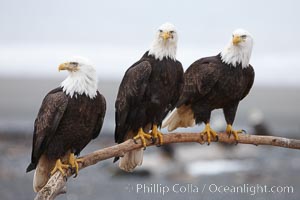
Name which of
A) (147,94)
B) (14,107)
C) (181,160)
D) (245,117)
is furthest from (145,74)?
(14,107)

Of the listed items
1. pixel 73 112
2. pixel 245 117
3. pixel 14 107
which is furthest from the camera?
pixel 14 107

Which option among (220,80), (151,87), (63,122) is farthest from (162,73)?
(63,122)

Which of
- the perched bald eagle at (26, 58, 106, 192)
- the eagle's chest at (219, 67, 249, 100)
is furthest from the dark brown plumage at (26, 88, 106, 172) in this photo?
the eagle's chest at (219, 67, 249, 100)

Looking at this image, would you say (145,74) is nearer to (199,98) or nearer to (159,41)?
(159,41)

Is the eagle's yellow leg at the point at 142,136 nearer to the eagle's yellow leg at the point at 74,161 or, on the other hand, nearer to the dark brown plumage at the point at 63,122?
the dark brown plumage at the point at 63,122

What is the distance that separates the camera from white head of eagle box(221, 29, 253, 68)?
19.2 ft

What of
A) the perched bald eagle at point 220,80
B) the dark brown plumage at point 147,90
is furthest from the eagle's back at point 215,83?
the dark brown plumage at point 147,90

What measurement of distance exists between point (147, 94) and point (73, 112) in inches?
22.9

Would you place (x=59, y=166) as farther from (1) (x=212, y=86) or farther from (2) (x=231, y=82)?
(2) (x=231, y=82)

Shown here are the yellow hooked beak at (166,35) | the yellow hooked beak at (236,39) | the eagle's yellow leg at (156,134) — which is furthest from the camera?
the yellow hooked beak at (236,39)

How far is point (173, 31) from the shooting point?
5.47 meters

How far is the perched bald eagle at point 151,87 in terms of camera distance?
18.3ft

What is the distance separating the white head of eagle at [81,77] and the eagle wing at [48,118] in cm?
9

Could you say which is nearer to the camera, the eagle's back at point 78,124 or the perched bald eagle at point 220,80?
the eagle's back at point 78,124
